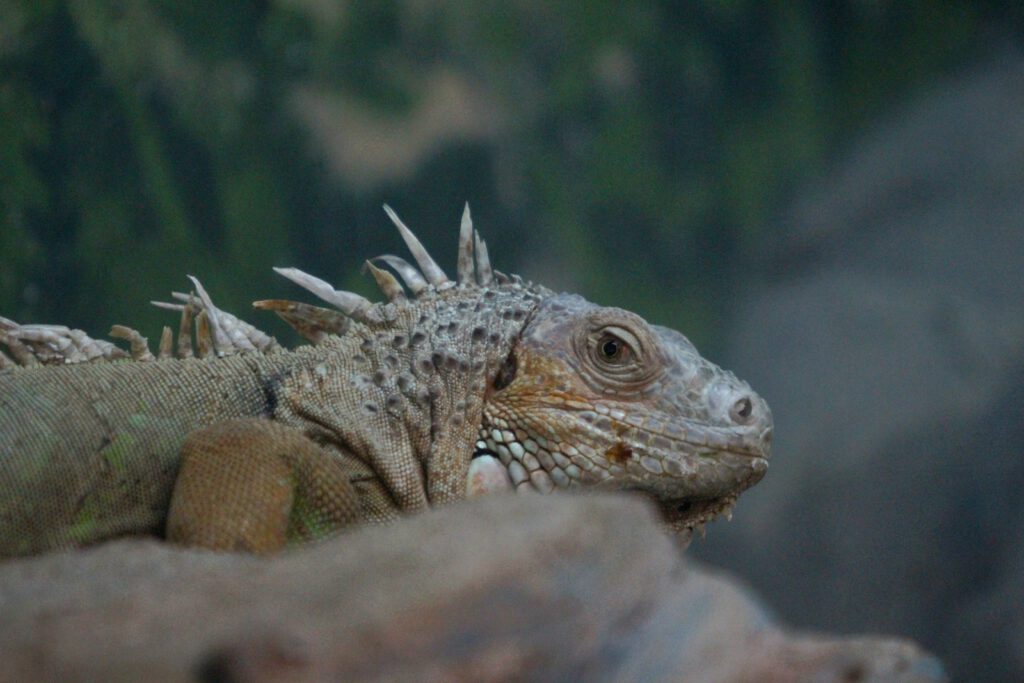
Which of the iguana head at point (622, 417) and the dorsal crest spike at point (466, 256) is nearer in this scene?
the iguana head at point (622, 417)

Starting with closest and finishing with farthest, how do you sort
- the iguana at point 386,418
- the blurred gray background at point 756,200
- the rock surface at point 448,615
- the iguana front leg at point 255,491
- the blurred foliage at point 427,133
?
1. the rock surface at point 448,615
2. the iguana front leg at point 255,491
3. the iguana at point 386,418
4. the blurred foliage at point 427,133
5. the blurred gray background at point 756,200

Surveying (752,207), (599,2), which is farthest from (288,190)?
(752,207)

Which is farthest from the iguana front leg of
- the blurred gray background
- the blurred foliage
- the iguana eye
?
the blurred gray background

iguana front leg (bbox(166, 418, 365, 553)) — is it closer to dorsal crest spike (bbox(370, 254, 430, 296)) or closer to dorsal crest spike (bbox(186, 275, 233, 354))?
dorsal crest spike (bbox(186, 275, 233, 354))

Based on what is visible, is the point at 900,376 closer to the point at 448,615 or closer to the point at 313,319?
the point at 313,319

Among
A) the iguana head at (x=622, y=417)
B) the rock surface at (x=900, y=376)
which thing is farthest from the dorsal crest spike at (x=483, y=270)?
the rock surface at (x=900, y=376)

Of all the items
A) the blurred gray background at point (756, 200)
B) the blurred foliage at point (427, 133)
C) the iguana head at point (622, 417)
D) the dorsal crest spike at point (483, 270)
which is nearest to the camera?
the iguana head at point (622, 417)

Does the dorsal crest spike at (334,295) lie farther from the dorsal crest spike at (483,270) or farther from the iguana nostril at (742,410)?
the iguana nostril at (742,410)

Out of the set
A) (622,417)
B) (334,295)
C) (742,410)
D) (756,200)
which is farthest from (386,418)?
(756,200)

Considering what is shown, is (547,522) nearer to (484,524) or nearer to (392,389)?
(484,524)
